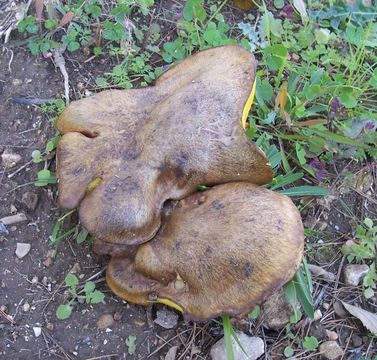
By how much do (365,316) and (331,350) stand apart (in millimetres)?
262

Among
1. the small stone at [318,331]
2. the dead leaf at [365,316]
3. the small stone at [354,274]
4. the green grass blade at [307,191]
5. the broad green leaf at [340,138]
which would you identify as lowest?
the small stone at [318,331]

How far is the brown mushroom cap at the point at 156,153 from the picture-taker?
251 cm

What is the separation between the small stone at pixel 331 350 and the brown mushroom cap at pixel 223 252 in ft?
2.29

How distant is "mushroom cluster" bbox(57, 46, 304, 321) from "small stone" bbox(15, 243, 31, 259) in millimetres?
480

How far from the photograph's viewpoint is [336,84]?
3381 millimetres

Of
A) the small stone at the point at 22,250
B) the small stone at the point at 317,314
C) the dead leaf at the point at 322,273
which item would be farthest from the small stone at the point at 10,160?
the small stone at the point at 317,314

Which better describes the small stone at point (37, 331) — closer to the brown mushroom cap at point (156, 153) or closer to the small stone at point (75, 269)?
the small stone at point (75, 269)

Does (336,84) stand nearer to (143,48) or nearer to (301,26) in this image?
(301,26)

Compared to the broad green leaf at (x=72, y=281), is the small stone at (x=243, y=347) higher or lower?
lower

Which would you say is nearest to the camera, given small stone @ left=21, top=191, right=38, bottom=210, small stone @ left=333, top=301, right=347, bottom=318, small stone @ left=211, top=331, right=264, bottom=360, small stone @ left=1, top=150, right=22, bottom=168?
small stone @ left=211, top=331, right=264, bottom=360

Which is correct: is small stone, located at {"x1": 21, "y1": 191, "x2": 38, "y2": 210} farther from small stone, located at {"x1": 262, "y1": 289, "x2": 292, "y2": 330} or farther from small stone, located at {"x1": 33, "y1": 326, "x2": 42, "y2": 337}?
small stone, located at {"x1": 262, "y1": 289, "x2": 292, "y2": 330}

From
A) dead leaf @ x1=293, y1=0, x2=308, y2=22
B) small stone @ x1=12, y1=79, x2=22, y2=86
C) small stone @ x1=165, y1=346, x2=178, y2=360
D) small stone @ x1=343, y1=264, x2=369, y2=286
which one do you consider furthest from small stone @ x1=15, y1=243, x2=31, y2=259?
dead leaf @ x1=293, y1=0, x2=308, y2=22

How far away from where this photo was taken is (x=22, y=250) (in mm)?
3000

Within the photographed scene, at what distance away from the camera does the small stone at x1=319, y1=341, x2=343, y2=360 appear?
9.35ft
